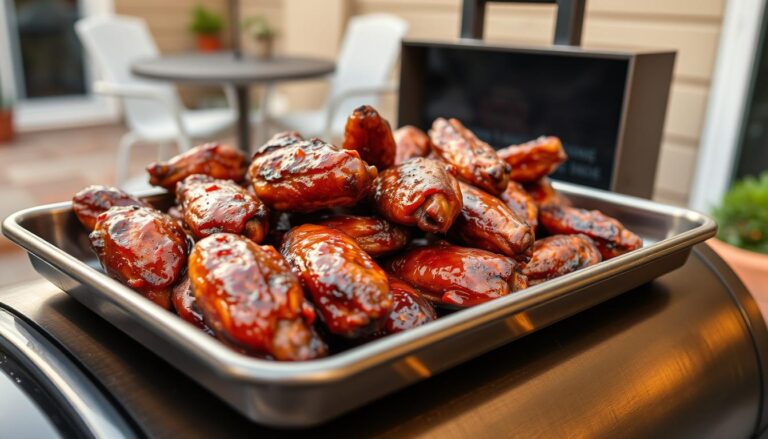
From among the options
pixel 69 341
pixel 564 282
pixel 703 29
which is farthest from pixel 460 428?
pixel 703 29

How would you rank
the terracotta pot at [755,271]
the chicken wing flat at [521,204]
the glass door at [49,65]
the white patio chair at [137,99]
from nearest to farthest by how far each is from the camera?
the chicken wing flat at [521,204] < the terracotta pot at [755,271] < the white patio chair at [137,99] < the glass door at [49,65]

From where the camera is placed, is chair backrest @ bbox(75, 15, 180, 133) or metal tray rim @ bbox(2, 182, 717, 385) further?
chair backrest @ bbox(75, 15, 180, 133)

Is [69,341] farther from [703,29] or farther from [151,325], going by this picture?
[703,29]

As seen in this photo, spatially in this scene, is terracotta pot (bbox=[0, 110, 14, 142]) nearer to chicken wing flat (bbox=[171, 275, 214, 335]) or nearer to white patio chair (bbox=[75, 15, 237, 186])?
white patio chair (bbox=[75, 15, 237, 186])

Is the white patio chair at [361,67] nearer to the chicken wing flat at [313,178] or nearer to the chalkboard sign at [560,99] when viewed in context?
the chalkboard sign at [560,99]

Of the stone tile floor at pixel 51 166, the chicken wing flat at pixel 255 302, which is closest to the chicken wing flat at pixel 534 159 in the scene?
the chicken wing flat at pixel 255 302

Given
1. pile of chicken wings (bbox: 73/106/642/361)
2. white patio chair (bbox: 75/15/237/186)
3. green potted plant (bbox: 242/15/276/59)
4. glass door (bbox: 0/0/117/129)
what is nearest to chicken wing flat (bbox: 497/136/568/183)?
pile of chicken wings (bbox: 73/106/642/361)

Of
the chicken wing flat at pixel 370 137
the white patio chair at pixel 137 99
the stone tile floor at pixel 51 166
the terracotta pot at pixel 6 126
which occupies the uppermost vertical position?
the chicken wing flat at pixel 370 137
